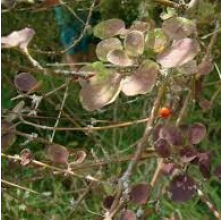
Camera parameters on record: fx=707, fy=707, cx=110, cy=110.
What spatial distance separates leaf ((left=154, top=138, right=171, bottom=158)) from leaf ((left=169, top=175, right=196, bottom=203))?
33 mm

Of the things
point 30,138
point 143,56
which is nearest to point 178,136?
point 143,56

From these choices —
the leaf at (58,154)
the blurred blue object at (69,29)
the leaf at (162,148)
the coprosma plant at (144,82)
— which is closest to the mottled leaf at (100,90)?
the coprosma plant at (144,82)

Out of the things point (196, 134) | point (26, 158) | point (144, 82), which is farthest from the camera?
point (26, 158)

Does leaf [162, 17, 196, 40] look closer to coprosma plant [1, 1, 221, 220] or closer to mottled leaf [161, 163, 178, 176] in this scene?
coprosma plant [1, 1, 221, 220]

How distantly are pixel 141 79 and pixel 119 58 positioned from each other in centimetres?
4

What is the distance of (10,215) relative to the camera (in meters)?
1.88

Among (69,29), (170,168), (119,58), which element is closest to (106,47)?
(119,58)

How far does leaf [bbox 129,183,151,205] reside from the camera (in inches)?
31.2

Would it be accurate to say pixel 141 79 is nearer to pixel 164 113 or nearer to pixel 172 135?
pixel 172 135

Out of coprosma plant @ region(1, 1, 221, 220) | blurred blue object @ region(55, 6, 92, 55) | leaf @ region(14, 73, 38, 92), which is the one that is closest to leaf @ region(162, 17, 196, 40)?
coprosma plant @ region(1, 1, 221, 220)

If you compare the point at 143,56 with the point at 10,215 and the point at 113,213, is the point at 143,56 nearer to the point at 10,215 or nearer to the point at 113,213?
the point at 113,213

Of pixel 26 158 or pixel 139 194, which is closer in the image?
pixel 139 194

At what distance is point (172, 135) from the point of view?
31.3 inches

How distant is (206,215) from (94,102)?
1.38m
